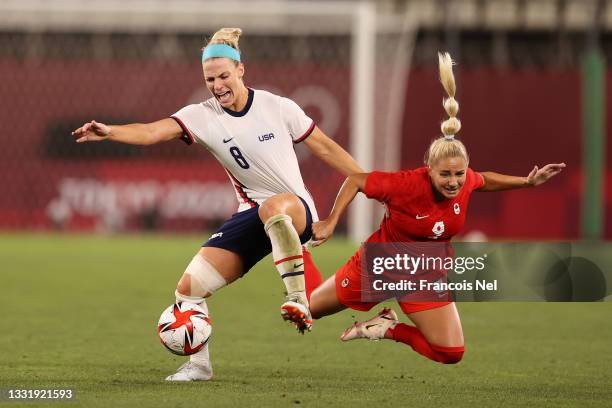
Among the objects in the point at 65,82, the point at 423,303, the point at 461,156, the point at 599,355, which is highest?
the point at 65,82

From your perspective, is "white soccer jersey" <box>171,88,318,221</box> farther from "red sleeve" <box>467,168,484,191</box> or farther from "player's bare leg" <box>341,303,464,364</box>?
"red sleeve" <box>467,168,484,191</box>

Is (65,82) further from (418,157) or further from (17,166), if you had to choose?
(418,157)

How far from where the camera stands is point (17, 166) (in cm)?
2186

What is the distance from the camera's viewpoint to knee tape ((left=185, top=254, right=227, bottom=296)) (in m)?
7.30

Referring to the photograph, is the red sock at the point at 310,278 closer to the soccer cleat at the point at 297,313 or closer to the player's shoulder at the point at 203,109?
the soccer cleat at the point at 297,313

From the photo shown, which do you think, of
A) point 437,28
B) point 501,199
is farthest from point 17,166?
point 437,28

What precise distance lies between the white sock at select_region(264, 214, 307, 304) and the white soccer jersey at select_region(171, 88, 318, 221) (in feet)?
1.41

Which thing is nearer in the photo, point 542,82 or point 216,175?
point 216,175

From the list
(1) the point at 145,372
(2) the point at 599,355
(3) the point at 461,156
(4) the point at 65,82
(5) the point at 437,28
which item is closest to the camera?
(3) the point at 461,156

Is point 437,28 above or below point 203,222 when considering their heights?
above

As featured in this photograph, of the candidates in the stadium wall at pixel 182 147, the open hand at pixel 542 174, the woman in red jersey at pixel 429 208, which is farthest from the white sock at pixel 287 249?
the stadium wall at pixel 182 147

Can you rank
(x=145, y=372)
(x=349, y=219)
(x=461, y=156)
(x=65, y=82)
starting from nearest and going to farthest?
(x=461, y=156), (x=145, y=372), (x=349, y=219), (x=65, y=82)

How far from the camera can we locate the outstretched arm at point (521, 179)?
23.6ft

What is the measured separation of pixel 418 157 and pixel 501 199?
1.77m
